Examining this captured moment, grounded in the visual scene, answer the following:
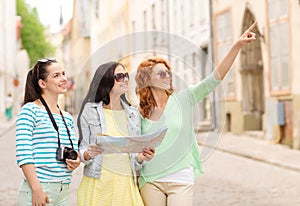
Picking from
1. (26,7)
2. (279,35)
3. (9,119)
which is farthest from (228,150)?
(26,7)

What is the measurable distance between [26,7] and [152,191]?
6650cm

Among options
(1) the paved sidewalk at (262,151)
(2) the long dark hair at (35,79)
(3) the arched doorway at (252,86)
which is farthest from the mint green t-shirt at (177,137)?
(3) the arched doorway at (252,86)

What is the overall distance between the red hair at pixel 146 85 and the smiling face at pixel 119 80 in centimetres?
9

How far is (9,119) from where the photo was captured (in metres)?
37.0

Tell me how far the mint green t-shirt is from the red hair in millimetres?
74

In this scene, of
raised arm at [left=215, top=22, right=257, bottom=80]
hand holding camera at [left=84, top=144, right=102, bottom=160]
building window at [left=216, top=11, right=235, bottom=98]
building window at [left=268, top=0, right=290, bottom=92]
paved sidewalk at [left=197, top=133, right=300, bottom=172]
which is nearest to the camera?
hand holding camera at [left=84, top=144, right=102, bottom=160]

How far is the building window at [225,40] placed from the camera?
21.0 metres

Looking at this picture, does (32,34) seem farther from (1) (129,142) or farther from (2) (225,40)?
(1) (129,142)

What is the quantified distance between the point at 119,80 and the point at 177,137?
0.41 m

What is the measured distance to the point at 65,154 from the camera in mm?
3451

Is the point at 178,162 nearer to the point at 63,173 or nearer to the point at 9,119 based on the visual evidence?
the point at 63,173

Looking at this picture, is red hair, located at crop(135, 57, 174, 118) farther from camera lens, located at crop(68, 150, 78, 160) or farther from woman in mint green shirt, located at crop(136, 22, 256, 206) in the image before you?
camera lens, located at crop(68, 150, 78, 160)

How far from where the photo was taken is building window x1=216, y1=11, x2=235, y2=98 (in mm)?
20969

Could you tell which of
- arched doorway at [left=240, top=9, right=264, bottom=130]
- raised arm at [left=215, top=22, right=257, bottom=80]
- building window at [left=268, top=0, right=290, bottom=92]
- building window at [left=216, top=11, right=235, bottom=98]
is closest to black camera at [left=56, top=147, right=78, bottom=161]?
raised arm at [left=215, top=22, right=257, bottom=80]
